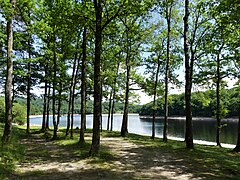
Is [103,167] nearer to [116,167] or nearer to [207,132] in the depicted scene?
[116,167]

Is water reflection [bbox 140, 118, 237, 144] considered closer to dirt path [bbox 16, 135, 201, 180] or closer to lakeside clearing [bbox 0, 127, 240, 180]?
lakeside clearing [bbox 0, 127, 240, 180]

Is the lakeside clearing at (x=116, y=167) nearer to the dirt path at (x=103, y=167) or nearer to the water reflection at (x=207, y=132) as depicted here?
the dirt path at (x=103, y=167)

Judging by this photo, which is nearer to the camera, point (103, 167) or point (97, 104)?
point (103, 167)

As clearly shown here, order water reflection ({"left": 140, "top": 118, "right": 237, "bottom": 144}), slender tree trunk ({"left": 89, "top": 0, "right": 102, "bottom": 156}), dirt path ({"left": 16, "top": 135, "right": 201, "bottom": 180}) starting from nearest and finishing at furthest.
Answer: dirt path ({"left": 16, "top": 135, "right": 201, "bottom": 180}) < slender tree trunk ({"left": 89, "top": 0, "right": 102, "bottom": 156}) < water reflection ({"left": 140, "top": 118, "right": 237, "bottom": 144})

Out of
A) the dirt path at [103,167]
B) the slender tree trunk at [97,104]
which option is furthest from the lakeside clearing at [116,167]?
the slender tree trunk at [97,104]

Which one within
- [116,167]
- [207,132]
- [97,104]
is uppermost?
[97,104]

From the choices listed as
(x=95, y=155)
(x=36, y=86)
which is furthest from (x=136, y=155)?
(x=36, y=86)

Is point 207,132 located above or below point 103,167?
below

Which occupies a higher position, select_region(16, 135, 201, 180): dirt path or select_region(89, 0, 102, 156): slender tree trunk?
select_region(89, 0, 102, 156): slender tree trunk

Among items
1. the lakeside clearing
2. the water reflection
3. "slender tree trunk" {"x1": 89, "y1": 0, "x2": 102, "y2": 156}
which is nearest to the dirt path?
the lakeside clearing

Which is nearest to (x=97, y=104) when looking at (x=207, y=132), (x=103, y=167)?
(x=103, y=167)

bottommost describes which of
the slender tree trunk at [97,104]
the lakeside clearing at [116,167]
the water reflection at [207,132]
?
the water reflection at [207,132]

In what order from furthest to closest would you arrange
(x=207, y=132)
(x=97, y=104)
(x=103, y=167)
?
(x=207, y=132) < (x=97, y=104) < (x=103, y=167)

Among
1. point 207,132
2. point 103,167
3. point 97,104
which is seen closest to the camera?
point 103,167
